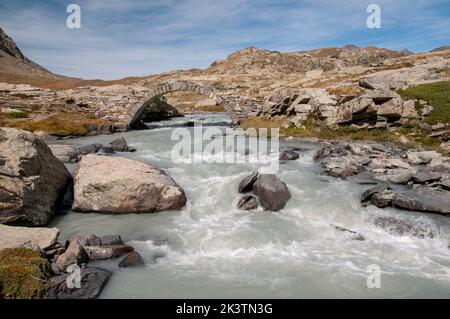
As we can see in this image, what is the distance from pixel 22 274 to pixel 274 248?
9.00 m

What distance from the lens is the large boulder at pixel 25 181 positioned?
1467cm

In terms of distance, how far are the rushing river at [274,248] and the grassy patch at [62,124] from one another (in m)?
24.0

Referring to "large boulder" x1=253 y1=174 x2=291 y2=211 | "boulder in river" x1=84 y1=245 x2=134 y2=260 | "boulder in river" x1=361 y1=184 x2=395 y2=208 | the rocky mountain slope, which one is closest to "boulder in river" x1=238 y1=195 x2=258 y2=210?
"large boulder" x1=253 y1=174 x2=291 y2=211

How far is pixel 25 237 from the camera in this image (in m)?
12.3

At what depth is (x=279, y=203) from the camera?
18.0m

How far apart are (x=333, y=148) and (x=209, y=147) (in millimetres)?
10925

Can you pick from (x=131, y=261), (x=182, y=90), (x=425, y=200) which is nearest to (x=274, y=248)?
(x=131, y=261)

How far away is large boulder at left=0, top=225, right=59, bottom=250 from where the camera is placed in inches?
462

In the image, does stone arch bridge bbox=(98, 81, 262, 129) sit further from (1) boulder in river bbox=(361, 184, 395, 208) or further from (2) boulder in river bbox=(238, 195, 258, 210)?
(1) boulder in river bbox=(361, 184, 395, 208)

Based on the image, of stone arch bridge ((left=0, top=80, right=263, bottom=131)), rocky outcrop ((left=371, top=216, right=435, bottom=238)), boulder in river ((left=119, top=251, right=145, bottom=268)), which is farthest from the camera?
stone arch bridge ((left=0, top=80, right=263, bottom=131))

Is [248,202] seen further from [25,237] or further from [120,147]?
[120,147]

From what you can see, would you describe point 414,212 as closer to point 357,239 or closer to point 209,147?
point 357,239

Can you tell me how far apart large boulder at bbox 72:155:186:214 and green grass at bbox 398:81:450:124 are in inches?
1008

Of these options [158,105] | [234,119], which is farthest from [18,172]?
[158,105]
